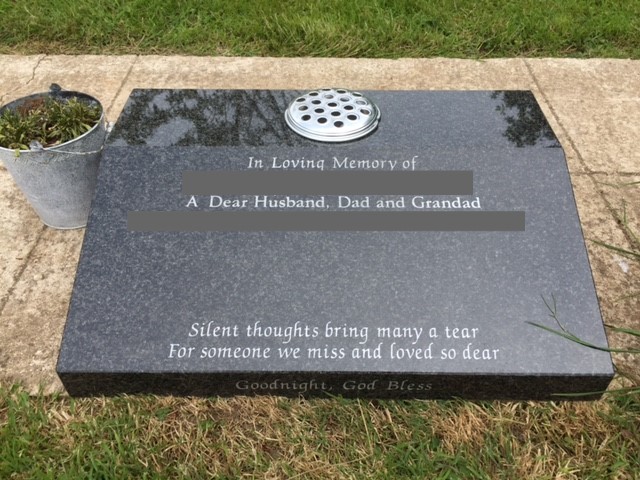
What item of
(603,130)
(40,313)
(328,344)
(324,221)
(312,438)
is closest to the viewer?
(328,344)

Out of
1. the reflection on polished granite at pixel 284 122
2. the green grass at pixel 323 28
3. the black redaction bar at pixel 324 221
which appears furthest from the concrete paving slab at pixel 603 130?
the black redaction bar at pixel 324 221

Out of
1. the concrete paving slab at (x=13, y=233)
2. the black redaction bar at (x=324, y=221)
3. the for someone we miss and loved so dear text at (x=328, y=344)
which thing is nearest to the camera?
the for someone we miss and loved so dear text at (x=328, y=344)

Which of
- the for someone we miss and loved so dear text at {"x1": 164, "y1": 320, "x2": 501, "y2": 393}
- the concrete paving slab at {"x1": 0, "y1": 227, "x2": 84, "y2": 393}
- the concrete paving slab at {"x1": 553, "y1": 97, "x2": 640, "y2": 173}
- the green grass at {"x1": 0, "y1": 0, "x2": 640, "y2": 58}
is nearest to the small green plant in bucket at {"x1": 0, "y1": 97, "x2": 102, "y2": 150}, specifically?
the concrete paving slab at {"x1": 0, "y1": 227, "x2": 84, "y2": 393}

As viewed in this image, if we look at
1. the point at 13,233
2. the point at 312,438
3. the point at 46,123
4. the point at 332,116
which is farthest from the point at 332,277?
the point at 13,233

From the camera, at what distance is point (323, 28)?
444cm

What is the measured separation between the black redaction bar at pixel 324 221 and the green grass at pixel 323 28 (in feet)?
8.21

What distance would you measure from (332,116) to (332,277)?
31.1 inches

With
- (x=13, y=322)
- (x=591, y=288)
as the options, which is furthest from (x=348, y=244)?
(x=13, y=322)

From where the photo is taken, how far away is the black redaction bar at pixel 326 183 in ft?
7.46

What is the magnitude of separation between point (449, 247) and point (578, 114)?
214cm

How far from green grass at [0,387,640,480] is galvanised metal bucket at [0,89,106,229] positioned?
913mm

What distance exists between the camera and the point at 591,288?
207 cm

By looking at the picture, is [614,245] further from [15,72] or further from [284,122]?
[15,72]

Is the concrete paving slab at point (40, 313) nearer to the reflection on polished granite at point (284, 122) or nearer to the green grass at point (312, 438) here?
the green grass at point (312, 438)
